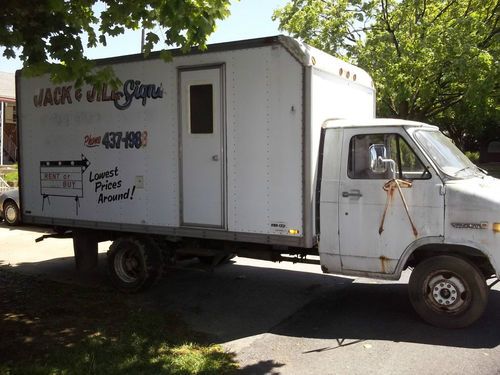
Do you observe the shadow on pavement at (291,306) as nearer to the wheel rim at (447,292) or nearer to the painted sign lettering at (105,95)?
the wheel rim at (447,292)

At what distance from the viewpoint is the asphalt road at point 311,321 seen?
4.86m

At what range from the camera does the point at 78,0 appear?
5.76 m

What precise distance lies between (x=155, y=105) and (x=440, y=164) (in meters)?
3.55

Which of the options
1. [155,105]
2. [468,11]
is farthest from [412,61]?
[155,105]

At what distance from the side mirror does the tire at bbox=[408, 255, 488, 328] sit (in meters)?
1.09

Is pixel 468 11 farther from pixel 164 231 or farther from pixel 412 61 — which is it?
pixel 164 231

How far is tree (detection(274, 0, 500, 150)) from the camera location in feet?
55.7

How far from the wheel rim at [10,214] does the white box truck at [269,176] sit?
7141 mm

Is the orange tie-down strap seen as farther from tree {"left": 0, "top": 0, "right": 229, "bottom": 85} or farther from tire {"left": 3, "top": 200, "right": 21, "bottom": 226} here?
tire {"left": 3, "top": 200, "right": 21, "bottom": 226}

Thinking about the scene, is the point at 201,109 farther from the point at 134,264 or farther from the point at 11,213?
the point at 11,213

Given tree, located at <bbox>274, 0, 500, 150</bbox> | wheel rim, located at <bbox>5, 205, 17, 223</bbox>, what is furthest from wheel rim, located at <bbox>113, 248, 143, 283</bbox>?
tree, located at <bbox>274, 0, 500, 150</bbox>

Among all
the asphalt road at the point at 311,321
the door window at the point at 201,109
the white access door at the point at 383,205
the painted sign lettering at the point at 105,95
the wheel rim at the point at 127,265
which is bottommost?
the asphalt road at the point at 311,321

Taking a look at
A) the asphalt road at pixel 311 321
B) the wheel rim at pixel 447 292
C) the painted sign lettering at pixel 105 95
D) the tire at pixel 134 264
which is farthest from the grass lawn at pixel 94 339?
the painted sign lettering at pixel 105 95

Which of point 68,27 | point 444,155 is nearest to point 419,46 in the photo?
point 444,155
